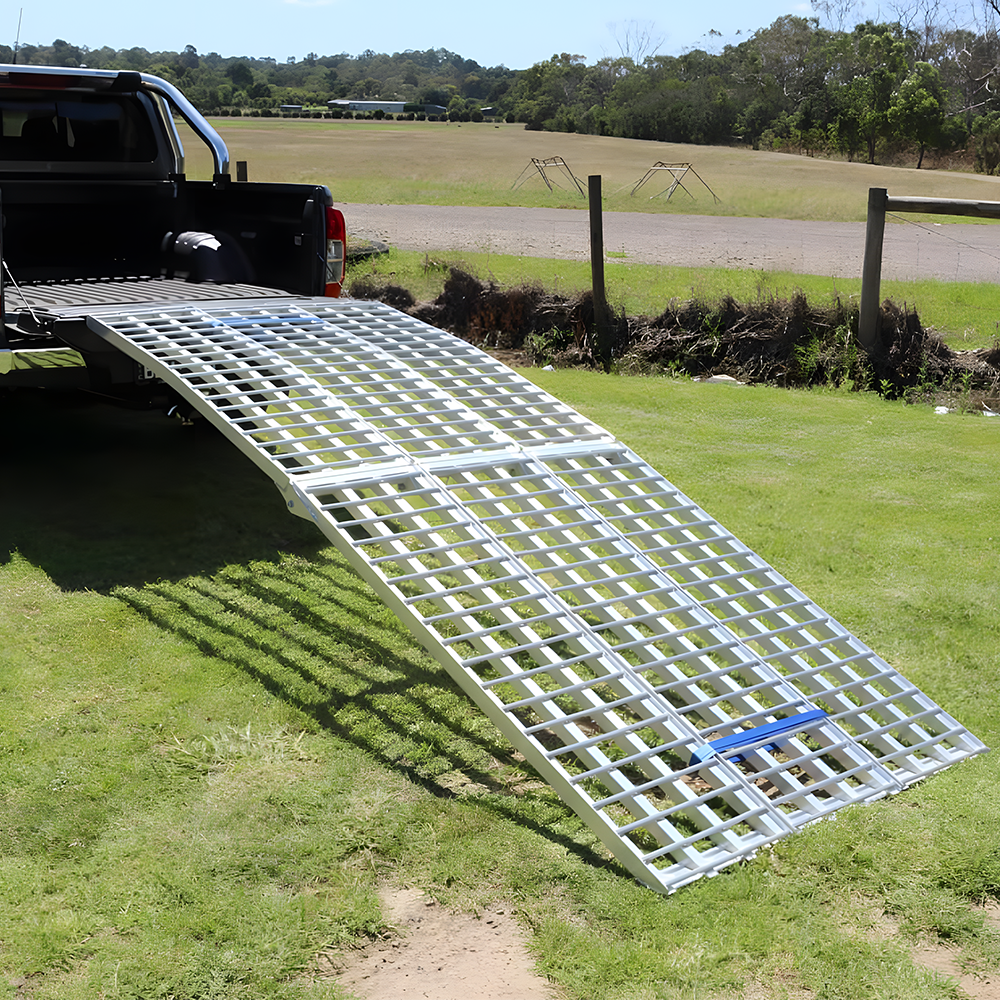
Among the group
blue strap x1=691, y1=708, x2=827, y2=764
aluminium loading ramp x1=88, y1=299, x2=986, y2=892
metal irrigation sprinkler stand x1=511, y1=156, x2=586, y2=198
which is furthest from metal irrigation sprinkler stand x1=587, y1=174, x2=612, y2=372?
metal irrigation sprinkler stand x1=511, y1=156, x2=586, y2=198

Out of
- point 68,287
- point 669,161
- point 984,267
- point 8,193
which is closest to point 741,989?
point 68,287

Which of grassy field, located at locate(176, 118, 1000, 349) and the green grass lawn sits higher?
grassy field, located at locate(176, 118, 1000, 349)

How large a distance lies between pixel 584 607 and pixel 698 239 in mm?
18411

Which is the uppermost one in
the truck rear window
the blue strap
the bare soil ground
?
the truck rear window

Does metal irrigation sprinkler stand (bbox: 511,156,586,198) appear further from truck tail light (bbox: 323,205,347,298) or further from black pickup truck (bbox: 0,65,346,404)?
truck tail light (bbox: 323,205,347,298)

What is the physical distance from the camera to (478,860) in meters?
2.95

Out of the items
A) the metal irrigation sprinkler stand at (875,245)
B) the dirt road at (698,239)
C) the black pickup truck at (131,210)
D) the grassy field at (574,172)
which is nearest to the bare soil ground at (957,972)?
the black pickup truck at (131,210)

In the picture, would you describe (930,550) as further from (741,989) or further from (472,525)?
(741,989)

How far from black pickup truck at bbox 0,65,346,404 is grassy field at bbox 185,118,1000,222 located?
21.7 meters

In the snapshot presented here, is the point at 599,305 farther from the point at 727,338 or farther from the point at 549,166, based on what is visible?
the point at 549,166

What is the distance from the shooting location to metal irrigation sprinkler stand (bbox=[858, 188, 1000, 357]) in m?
8.59

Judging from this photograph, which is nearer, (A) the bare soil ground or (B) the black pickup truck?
(A) the bare soil ground

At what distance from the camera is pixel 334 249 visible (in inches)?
239

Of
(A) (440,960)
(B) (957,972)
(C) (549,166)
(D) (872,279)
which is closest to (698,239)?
(D) (872,279)
